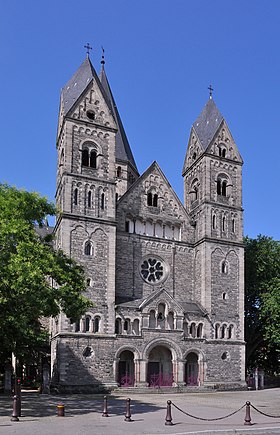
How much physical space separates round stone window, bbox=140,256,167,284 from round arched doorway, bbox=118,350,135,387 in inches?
252

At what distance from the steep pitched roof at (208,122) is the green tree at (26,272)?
27151mm

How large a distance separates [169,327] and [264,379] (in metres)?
Result: 13.4

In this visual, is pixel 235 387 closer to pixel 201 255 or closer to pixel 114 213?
pixel 201 255

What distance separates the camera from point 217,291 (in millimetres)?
44281

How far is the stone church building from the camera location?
39.1m

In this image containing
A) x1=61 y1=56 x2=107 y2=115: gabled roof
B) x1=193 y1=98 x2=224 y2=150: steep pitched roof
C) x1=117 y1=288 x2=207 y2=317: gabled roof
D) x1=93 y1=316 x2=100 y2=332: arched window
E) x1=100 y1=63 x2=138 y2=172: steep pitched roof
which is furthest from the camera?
x1=100 y1=63 x2=138 y2=172: steep pitched roof

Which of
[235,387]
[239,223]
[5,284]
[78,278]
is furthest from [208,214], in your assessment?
[5,284]

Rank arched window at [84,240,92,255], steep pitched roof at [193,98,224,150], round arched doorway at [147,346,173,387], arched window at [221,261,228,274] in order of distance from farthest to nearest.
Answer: steep pitched roof at [193,98,224,150] → arched window at [221,261,228,274] → round arched doorway at [147,346,173,387] → arched window at [84,240,92,255]

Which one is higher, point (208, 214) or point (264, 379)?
point (208, 214)

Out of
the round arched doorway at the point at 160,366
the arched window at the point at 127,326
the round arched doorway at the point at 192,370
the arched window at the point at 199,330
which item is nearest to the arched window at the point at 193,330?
the arched window at the point at 199,330

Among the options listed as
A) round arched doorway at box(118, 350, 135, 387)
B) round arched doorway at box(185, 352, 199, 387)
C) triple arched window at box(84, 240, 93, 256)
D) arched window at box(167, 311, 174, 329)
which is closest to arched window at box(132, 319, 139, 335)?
round arched doorway at box(118, 350, 135, 387)

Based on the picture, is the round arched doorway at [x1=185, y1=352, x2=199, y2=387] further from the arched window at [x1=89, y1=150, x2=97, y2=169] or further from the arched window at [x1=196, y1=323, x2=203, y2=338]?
the arched window at [x1=89, y1=150, x2=97, y2=169]

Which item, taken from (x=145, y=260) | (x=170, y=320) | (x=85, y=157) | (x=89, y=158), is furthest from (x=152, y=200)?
(x=170, y=320)

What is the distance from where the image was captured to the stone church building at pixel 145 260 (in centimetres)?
3909
